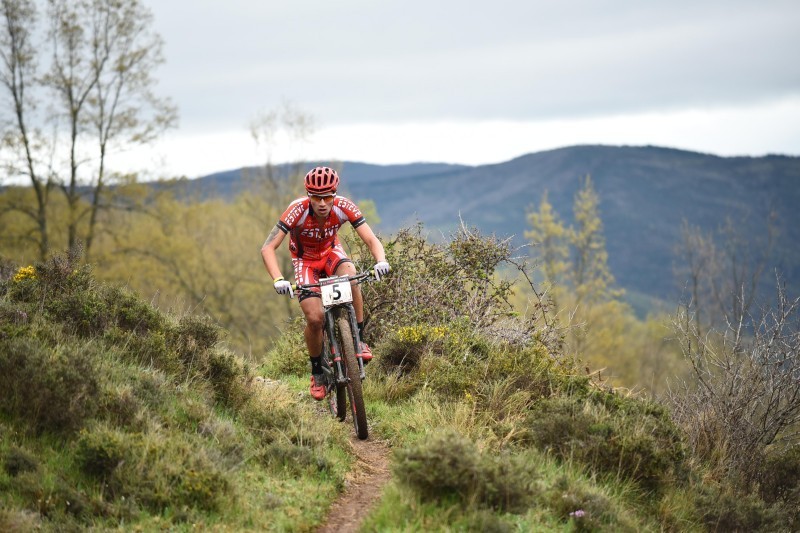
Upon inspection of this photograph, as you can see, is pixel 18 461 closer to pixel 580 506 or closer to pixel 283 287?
pixel 283 287

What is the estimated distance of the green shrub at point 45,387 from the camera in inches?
233

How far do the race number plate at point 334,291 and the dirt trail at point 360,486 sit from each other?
136cm

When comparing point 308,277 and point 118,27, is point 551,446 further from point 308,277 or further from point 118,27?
point 118,27

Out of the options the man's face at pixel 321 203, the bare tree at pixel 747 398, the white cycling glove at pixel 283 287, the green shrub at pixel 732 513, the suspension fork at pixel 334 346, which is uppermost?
the man's face at pixel 321 203

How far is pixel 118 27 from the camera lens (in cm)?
3034

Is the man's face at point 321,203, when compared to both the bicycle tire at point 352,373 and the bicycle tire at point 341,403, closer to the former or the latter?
the bicycle tire at point 352,373

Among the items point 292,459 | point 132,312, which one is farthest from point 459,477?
point 132,312

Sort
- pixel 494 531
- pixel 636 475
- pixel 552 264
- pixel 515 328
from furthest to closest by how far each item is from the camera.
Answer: pixel 552 264 → pixel 515 328 → pixel 636 475 → pixel 494 531

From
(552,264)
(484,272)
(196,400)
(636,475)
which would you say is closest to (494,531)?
(636,475)

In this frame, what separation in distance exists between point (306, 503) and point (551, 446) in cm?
224

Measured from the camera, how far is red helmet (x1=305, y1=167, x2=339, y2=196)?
298 inches

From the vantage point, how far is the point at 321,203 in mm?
→ 7715

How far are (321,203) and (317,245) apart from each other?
537mm

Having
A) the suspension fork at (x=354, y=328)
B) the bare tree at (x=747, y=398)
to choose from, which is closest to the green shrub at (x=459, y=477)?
the suspension fork at (x=354, y=328)
